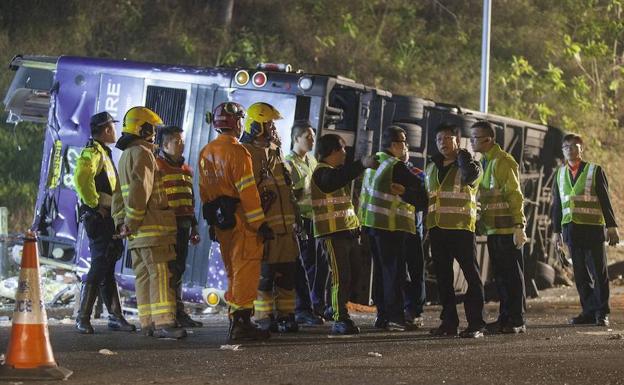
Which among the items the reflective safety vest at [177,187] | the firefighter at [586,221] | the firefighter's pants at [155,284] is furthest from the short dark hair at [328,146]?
the firefighter at [586,221]

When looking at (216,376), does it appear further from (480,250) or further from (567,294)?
(567,294)

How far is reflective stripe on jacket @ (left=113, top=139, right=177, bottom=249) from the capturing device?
10391 millimetres

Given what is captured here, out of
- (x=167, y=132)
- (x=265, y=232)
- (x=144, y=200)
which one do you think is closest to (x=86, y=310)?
(x=144, y=200)

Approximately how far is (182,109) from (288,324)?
258 centimetres

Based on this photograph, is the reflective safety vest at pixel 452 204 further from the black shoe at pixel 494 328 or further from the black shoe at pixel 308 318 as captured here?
the black shoe at pixel 308 318

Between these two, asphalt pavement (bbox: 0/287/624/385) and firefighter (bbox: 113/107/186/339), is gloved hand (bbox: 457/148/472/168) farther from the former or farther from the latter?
firefighter (bbox: 113/107/186/339)

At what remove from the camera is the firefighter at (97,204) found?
1091cm

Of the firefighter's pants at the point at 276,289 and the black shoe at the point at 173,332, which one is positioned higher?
the firefighter's pants at the point at 276,289

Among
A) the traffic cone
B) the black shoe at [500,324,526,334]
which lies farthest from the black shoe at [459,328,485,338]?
the traffic cone

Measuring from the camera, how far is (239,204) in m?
10.2

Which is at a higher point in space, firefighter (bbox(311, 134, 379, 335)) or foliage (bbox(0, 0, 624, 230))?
foliage (bbox(0, 0, 624, 230))

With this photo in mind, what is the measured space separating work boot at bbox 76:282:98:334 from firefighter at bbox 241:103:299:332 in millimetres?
1343

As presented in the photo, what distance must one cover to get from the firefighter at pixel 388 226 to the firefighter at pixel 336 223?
1.22 feet

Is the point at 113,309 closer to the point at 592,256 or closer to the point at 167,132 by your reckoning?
the point at 167,132
